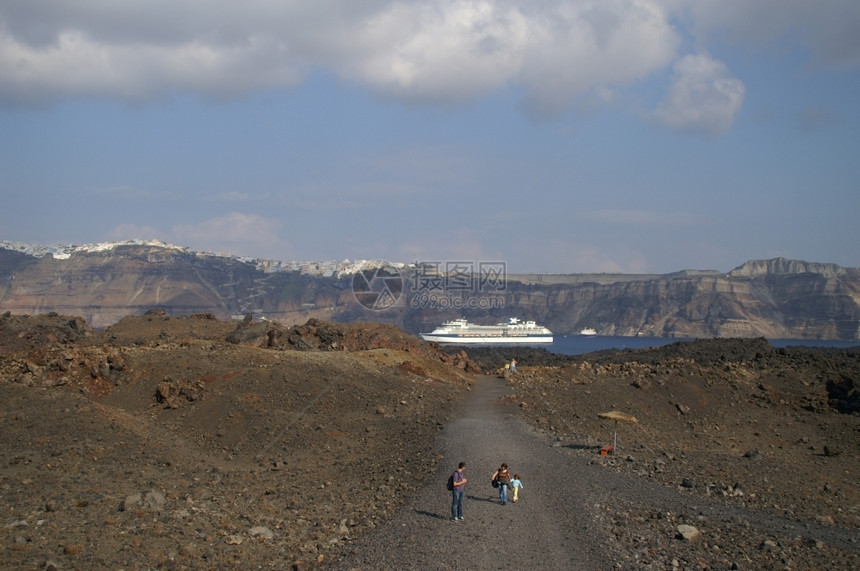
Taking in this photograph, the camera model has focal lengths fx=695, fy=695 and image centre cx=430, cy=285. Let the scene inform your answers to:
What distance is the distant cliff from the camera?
12594cm

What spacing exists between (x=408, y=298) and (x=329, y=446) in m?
135

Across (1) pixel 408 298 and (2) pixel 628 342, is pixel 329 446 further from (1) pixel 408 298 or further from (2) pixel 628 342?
(1) pixel 408 298

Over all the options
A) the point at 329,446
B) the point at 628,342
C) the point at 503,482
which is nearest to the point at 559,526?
the point at 503,482

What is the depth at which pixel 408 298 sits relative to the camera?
151250mm

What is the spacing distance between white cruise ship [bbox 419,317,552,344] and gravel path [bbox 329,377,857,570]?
88459 mm

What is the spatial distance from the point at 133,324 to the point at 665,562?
95.2 ft

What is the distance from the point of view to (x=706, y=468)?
14680 mm

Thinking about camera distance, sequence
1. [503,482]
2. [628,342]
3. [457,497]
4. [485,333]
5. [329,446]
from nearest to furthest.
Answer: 1. [457,497]
2. [503,482]
3. [329,446]
4. [485,333]
5. [628,342]

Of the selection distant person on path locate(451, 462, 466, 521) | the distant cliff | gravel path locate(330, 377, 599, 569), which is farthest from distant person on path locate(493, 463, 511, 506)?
the distant cliff

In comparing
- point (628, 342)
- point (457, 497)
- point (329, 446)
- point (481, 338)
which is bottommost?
point (628, 342)

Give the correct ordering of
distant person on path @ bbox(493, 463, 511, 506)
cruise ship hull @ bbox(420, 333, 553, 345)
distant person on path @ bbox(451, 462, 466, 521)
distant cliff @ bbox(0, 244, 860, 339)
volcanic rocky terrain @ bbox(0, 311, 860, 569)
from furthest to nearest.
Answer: distant cliff @ bbox(0, 244, 860, 339) → cruise ship hull @ bbox(420, 333, 553, 345) → distant person on path @ bbox(493, 463, 511, 506) → distant person on path @ bbox(451, 462, 466, 521) → volcanic rocky terrain @ bbox(0, 311, 860, 569)

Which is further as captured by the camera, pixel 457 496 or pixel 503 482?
pixel 503 482

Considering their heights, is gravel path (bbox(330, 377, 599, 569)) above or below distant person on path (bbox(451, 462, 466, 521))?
below

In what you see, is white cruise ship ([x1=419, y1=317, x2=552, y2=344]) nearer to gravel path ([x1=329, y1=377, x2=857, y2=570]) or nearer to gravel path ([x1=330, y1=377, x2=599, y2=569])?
gravel path ([x1=330, y1=377, x2=599, y2=569])
